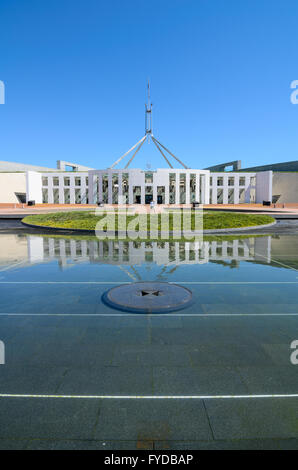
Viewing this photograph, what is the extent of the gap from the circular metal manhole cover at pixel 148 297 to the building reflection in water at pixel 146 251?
10.5 feet

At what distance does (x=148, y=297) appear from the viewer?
7.21 meters

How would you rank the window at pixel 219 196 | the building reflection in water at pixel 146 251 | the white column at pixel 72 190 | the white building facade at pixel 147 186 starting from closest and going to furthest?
the building reflection in water at pixel 146 251 < the white building facade at pixel 147 186 < the white column at pixel 72 190 < the window at pixel 219 196

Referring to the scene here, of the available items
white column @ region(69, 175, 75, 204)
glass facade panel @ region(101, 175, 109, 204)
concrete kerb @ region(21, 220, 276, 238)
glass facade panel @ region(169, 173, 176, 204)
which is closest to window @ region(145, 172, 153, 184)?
glass facade panel @ region(169, 173, 176, 204)

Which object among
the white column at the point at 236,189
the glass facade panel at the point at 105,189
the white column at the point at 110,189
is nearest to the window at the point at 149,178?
the white column at the point at 110,189

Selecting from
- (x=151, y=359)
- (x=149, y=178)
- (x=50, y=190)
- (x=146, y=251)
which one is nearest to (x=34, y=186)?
(x=50, y=190)

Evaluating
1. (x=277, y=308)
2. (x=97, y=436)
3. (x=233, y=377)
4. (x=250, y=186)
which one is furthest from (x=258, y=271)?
(x=250, y=186)

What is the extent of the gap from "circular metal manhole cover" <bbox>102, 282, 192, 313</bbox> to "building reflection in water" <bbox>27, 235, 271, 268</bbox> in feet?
10.5

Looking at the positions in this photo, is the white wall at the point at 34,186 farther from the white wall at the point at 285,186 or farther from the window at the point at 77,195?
the white wall at the point at 285,186

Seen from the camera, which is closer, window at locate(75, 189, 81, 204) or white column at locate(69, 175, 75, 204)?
white column at locate(69, 175, 75, 204)

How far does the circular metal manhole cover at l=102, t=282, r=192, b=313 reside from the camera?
6570mm

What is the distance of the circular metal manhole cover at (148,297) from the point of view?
657 centimetres

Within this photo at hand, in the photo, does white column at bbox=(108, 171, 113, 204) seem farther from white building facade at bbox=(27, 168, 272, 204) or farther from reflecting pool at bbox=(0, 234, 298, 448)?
reflecting pool at bbox=(0, 234, 298, 448)

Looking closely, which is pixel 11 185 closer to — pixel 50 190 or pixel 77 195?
pixel 50 190

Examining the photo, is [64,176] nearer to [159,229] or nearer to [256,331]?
[159,229]
